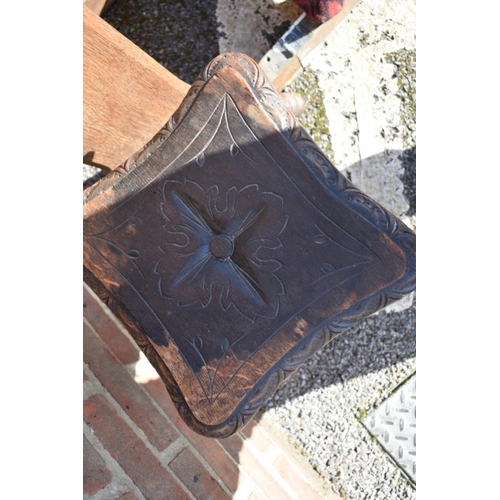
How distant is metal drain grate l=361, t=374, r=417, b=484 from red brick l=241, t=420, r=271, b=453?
38 centimetres

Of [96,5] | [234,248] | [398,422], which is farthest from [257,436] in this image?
[96,5]

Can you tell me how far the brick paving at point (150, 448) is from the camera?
1493mm

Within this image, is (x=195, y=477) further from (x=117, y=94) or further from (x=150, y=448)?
(x=117, y=94)

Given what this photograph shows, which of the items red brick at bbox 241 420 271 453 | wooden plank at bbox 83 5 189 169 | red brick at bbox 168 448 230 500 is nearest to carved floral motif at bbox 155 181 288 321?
wooden plank at bbox 83 5 189 169

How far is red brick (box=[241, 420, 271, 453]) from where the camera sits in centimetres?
182

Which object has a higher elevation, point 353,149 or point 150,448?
point 353,149

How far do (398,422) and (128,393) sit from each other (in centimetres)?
101

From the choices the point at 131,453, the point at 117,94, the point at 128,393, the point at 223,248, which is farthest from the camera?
the point at 128,393

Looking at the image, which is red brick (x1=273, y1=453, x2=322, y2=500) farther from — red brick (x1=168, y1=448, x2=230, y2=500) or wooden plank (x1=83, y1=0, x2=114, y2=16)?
wooden plank (x1=83, y1=0, x2=114, y2=16)

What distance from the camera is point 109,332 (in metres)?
1.82

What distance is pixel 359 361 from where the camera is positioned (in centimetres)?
184

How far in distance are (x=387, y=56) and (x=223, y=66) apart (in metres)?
0.90

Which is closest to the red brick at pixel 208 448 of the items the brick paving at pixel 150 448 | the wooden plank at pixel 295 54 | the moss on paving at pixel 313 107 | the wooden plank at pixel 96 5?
the brick paving at pixel 150 448

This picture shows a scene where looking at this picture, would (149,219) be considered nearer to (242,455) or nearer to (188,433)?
(188,433)
